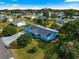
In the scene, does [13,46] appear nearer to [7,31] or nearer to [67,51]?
[7,31]

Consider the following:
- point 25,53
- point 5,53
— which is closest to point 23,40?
point 25,53

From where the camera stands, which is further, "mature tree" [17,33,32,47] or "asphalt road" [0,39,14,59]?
"mature tree" [17,33,32,47]

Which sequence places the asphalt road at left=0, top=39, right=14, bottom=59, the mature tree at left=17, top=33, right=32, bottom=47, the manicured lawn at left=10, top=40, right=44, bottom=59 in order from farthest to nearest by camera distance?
the mature tree at left=17, top=33, right=32, bottom=47, the manicured lawn at left=10, top=40, right=44, bottom=59, the asphalt road at left=0, top=39, right=14, bottom=59

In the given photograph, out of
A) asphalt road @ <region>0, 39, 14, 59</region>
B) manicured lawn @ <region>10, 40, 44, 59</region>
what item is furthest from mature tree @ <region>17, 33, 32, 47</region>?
asphalt road @ <region>0, 39, 14, 59</region>

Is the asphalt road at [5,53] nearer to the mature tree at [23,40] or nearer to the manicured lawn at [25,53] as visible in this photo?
the manicured lawn at [25,53]

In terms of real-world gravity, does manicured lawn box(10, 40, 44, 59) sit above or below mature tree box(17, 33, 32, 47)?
below

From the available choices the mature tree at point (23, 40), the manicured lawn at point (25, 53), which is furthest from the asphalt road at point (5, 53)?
the mature tree at point (23, 40)

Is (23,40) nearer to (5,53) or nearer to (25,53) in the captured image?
(25,53)

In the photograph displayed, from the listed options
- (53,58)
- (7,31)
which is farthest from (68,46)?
(7,31)

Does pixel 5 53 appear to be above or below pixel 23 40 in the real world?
below

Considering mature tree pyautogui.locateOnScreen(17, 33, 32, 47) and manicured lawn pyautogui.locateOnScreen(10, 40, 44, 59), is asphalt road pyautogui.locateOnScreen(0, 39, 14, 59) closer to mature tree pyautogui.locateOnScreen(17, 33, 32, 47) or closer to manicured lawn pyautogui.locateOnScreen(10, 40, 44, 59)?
manicured lawn pyautogui.locateOnScreen(10, 40, 44, 59)

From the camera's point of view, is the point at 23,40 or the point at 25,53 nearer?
the point at 25,53
